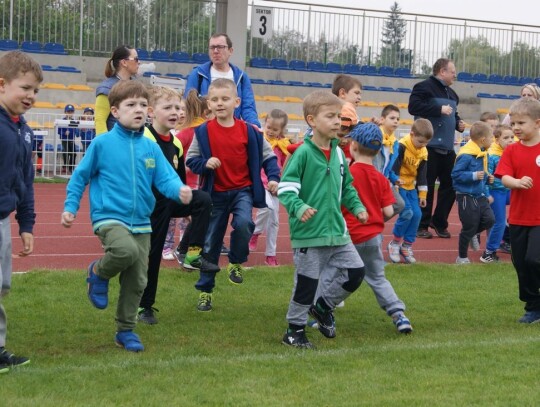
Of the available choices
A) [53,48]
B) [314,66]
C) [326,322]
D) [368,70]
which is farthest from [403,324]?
[368,70]

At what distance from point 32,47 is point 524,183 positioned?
2452 cm

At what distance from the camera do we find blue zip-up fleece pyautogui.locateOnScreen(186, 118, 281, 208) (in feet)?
26.3

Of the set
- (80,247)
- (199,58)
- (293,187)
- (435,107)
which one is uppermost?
(199,58)

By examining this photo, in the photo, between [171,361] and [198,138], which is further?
[198,138]

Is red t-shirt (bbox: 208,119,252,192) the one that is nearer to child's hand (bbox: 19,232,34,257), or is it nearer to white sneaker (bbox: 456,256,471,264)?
child's hand (bbox: 19,232,34,257)

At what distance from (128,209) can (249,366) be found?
1355mm

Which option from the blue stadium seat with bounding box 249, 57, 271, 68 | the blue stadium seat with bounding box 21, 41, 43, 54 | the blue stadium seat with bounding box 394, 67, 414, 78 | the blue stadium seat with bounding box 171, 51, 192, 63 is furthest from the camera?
the blue stadium seat with bounding box 394, 67, 414, 78

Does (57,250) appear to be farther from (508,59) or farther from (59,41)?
(508,59)

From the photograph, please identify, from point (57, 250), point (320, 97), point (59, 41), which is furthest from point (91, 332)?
point (59, 41)

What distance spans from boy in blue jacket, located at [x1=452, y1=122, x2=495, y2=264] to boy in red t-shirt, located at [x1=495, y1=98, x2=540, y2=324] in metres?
3.47

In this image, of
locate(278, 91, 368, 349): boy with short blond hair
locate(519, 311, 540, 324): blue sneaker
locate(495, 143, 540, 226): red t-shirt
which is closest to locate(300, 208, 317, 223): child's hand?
locate(278, 91, 368, 349): boy with short blond hair

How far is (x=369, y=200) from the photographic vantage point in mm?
7727

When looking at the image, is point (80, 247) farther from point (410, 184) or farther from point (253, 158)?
point (253, 158)

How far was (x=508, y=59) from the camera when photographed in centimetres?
3747
